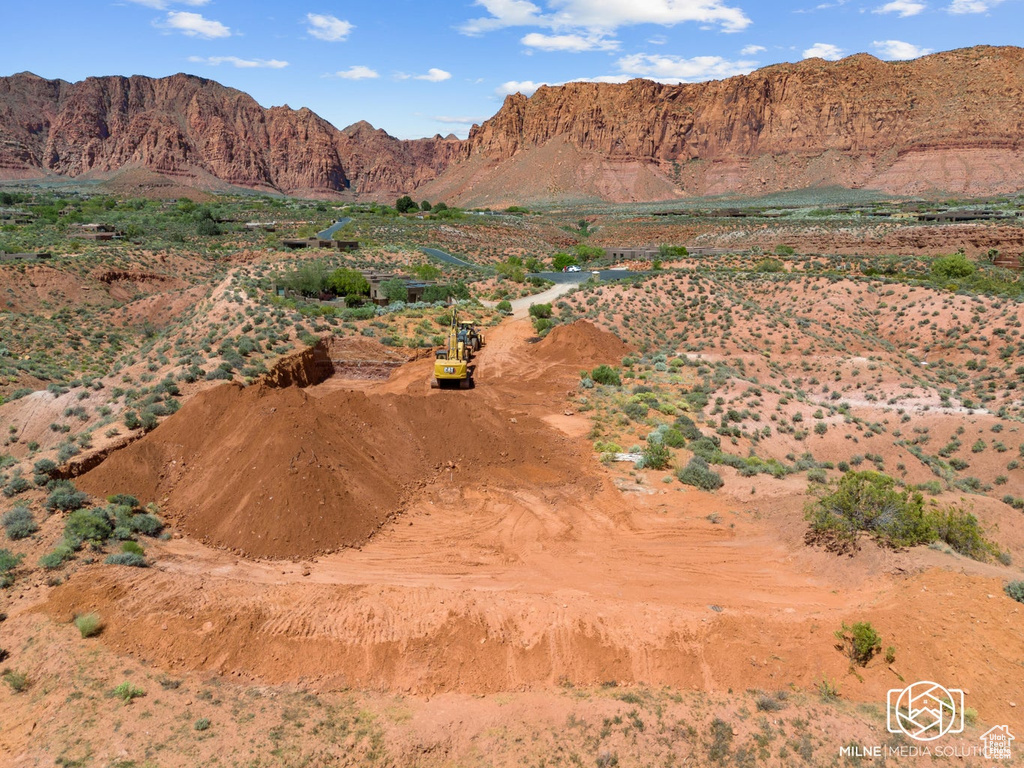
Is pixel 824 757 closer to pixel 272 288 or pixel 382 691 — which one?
pixel 382 691

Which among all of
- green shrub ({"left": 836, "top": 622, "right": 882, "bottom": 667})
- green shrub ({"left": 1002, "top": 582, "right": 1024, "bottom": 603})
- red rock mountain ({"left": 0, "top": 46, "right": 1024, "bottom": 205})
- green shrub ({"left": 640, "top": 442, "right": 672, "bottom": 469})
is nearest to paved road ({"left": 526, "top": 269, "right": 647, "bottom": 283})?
green shrub ({"left": 640, "top": 442, "right": 672, "bottom": 469})

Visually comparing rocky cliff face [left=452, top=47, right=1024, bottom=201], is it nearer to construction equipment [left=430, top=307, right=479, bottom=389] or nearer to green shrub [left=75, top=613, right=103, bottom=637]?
construction equipment [left=430, top=307, right=479, bottom=389]

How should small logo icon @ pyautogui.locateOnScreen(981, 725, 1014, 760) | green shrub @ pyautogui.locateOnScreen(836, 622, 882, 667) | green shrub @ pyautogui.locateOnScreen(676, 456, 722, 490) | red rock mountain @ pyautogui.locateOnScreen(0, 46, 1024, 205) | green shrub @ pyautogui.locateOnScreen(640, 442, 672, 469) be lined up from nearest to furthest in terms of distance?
small logo icon @ pyautogui.locateOnScreen(981, 725, 1014, 760)
green shrub @ pyautogui.locateOnScreen(836, 622, 882, 667)
green shrub @ pyautogui.locateOnScreen(676, 456, 722, 490)
green shrub @ pyautogui.locateOnScreen(640, 442, 672, 469)
red rock mountain @ pyautogui.locateOnScreen(0, 46, 1024, 205)

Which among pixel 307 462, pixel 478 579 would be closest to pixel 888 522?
pixel 478 579

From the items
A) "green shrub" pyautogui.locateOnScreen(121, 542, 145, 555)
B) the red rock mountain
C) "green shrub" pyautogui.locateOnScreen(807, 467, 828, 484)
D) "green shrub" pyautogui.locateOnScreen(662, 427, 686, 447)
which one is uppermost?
the red rock mountain

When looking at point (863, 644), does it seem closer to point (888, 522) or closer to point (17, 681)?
point (888, 522)

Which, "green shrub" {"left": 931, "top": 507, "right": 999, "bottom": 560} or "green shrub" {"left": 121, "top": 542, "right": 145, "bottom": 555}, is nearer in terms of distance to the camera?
"green shrub" {"left": 121, "top": 542, "right": 145, "bottom": 555}

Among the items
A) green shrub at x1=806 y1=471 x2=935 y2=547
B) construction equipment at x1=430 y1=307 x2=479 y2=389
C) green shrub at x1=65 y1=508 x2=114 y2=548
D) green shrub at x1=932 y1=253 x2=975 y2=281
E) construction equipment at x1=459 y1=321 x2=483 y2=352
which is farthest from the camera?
green shrub at x1=932 y1=253 x2=975 y2=281
